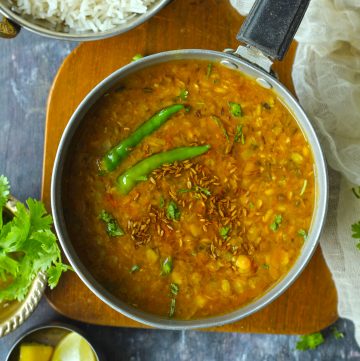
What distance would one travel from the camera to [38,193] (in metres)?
2.54

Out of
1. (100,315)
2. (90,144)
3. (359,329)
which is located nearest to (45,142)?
(90,144)

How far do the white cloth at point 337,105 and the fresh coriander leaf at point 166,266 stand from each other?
0.60m

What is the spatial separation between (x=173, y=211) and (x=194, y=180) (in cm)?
13

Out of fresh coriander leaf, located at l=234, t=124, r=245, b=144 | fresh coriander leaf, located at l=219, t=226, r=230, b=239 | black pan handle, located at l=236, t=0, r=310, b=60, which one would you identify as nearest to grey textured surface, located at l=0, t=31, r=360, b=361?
fresh coriander leaf, located at l=219, t=226, r=230, b=239

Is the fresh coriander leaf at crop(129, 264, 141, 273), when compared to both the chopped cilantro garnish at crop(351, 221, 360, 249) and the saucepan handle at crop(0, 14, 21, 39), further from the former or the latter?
the saucepan handle at crop(0, 14, 21, 39)

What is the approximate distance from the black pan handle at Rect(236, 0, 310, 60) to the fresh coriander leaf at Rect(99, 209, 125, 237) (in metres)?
0.74

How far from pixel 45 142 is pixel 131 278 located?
596mm

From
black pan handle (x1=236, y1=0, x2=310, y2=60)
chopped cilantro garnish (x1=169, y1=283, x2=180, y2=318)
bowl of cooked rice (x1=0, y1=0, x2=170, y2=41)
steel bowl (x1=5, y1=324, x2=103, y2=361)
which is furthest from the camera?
steel bowl (x1=5, y1=324, x2=103, y2=361)

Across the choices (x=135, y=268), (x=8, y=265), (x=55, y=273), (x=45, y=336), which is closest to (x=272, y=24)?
(x=135, y=268)

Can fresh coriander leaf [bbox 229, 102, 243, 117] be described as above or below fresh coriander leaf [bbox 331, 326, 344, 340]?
above

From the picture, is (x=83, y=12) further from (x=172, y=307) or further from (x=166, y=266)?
(x=172, y=307)

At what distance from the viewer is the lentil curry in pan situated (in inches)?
84.1

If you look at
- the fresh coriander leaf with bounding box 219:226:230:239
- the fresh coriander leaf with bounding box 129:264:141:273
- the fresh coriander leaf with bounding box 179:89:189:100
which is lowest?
the fresh coriander leaf with bounding box 129:264:141:273

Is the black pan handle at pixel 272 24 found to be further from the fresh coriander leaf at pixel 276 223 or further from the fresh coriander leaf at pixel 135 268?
the fresh coriander leaf at pixel 135 268
